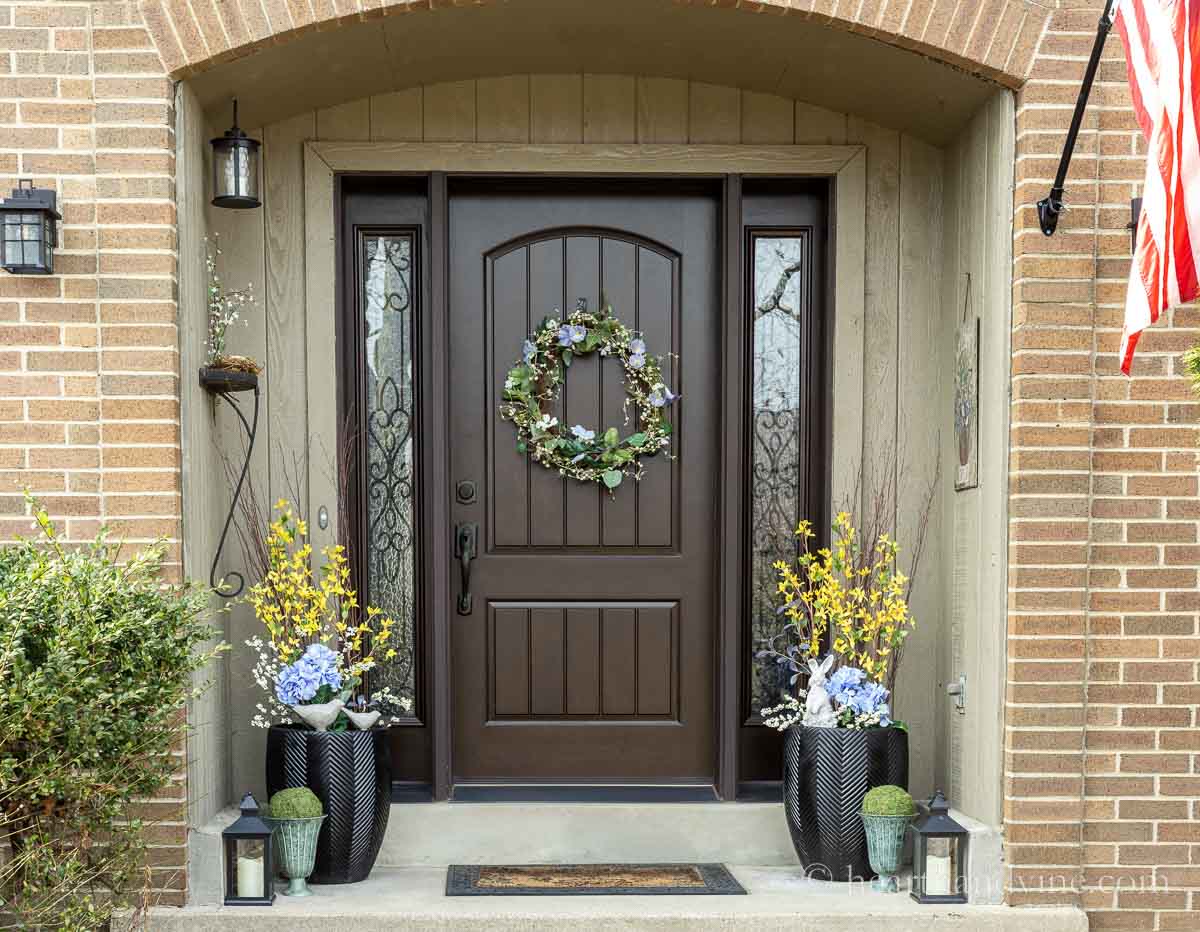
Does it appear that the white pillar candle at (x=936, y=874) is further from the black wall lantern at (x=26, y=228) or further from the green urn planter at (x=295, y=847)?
the black wall lantern at (x=26, y=228)

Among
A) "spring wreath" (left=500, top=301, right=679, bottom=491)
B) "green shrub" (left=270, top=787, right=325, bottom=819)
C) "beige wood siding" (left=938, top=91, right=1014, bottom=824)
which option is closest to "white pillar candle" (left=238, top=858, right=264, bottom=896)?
"green shrub" (left=270, top=787, right=325, bottom=819)

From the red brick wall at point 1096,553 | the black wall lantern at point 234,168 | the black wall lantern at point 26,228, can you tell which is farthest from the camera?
the black wall lantern at point 234,168

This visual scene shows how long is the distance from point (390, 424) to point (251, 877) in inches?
59.1

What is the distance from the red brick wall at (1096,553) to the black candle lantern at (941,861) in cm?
15

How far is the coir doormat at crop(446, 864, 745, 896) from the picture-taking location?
3.80 meters

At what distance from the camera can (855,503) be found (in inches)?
171

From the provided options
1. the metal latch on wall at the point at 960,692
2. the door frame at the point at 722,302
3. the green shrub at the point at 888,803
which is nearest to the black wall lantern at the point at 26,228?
the door frame at the point at 722,302

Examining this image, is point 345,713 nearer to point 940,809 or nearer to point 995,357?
point 940,809

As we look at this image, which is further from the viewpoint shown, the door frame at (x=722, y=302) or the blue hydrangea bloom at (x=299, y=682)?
the door frame at (x=722, y=302)

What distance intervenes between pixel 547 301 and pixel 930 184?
4.34ft

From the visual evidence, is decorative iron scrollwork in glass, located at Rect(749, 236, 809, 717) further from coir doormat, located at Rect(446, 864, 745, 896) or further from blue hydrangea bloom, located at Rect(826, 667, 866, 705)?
coir doormat, located at Rect(446, 864, 745, 896)

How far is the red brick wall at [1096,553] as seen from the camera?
3650mm

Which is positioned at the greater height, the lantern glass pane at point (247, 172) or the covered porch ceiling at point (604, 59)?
the covered porch ceiling at point (604, 59)

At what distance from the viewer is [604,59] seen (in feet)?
13.7
